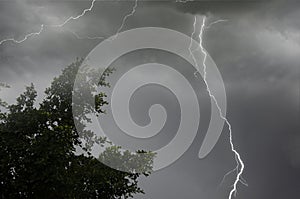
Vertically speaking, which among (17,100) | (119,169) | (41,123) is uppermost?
(17,100)

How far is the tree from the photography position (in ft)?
51.5

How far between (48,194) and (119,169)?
2878mm

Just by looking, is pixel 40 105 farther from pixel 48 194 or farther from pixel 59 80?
pixel 48 194

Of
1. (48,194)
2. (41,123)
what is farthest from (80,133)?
(48,194)

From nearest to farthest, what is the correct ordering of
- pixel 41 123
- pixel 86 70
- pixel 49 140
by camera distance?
pixel 49 140, pixel 41 123, pixel 86 70

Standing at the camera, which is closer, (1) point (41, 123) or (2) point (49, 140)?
(2) point (49, 140)

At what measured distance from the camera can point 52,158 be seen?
1568 cm

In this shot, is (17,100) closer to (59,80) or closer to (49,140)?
(59,80)

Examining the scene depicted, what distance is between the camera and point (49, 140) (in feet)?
52.5

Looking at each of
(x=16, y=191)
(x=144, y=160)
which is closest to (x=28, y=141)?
(x=16, y=191)

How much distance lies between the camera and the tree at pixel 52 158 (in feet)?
51.5

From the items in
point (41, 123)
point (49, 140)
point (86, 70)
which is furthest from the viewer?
point (86, 70)

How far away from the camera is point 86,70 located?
1833 centimetres

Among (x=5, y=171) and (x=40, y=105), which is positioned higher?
(x=40, y=105)
